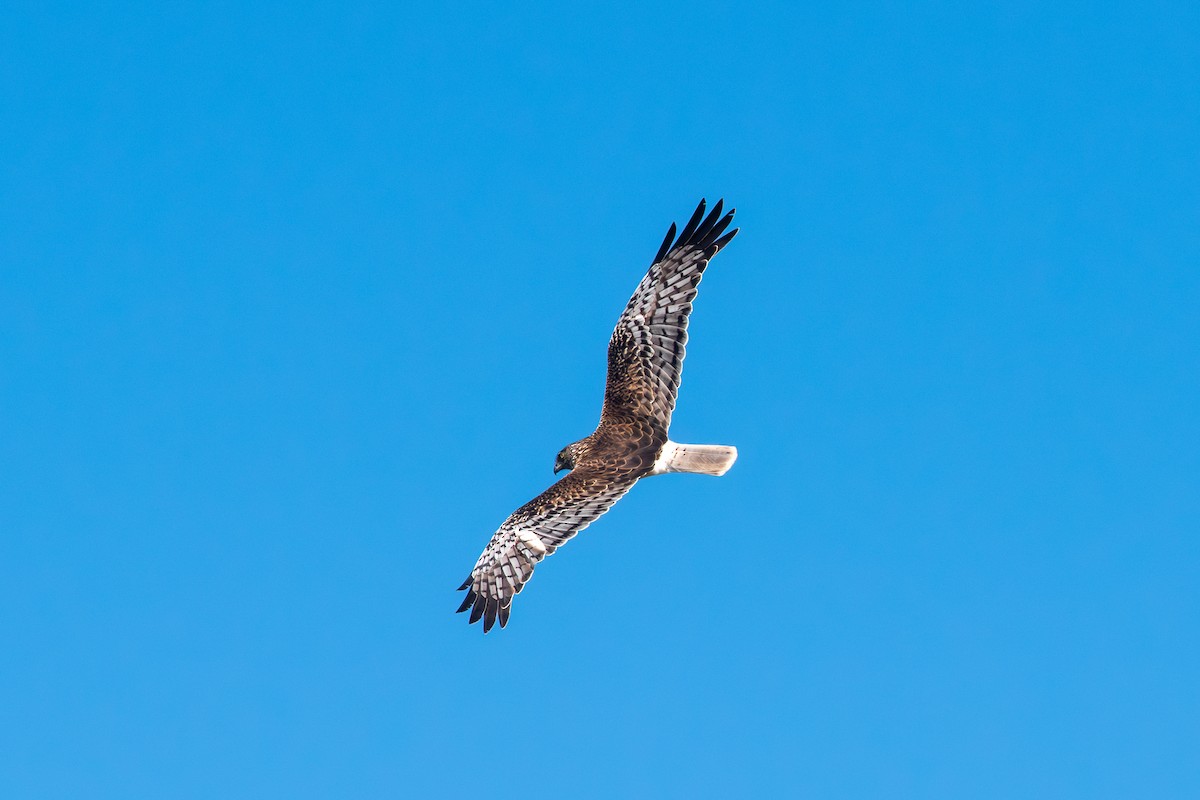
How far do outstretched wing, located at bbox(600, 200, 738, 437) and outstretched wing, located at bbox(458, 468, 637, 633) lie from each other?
1294 mm

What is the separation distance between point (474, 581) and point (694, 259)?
4906mm

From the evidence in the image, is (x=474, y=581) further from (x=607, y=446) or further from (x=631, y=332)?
(x=631, y=332)

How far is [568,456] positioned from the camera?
17.7 m

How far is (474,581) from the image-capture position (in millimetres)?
16859

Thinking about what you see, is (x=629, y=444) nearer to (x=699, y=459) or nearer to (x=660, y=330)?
(x=699, y=459)

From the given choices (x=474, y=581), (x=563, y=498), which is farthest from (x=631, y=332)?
(x=474, y=581)

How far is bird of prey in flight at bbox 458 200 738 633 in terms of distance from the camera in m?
16.7

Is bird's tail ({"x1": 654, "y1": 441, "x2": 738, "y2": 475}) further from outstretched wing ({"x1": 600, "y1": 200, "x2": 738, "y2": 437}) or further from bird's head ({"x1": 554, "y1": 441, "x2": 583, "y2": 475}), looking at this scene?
bird's head ({"x1": 554, "y1": 441, "x2": 583, "y2": 475})

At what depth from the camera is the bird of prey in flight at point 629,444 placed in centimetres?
1672

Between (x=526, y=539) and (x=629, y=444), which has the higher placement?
(x=629, y=444)

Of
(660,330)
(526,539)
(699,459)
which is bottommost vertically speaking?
(526,539)

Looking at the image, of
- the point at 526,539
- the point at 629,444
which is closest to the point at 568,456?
the point at 629,444

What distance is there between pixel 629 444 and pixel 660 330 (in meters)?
1.57

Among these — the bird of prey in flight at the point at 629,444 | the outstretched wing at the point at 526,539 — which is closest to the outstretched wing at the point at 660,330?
the bird of prey in flight at the point at 629,444
